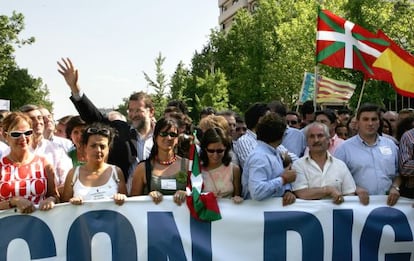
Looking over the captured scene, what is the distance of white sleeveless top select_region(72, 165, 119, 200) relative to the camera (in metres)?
4.73

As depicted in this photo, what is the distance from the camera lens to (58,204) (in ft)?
15.5

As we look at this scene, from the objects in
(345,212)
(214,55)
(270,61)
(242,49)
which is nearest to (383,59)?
(345,212)

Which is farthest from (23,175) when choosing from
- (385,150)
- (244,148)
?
(385,150)

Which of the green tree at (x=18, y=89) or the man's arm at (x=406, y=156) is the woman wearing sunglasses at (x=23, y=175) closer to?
the man's arm at (x=406, y=156)

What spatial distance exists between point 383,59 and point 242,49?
40.2 meters

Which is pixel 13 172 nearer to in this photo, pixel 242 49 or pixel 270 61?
pixel 270 61

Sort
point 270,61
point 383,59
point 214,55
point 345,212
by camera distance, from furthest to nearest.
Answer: point 214,55 < point 270,61 < point 383,59 < point 345,212

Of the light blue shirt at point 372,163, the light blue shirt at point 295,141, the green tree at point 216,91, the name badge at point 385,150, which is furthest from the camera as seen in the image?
the green tree at point 216,91

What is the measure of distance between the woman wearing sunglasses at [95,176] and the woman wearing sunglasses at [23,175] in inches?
6.7

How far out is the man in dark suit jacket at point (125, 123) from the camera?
209 inches

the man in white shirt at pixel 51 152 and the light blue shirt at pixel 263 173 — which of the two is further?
the man in white shirt at pixel 51 152

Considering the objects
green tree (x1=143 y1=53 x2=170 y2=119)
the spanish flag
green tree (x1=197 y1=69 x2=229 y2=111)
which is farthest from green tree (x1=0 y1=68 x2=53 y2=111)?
the spanish flag

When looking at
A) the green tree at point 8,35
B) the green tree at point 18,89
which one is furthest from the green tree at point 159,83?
the green tree at point 18,89

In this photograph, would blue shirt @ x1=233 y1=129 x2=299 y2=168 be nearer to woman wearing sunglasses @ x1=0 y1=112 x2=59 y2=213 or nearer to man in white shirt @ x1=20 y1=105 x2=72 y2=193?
man in white shirt @ x1=20 y1=105 x2=72 y2=193
